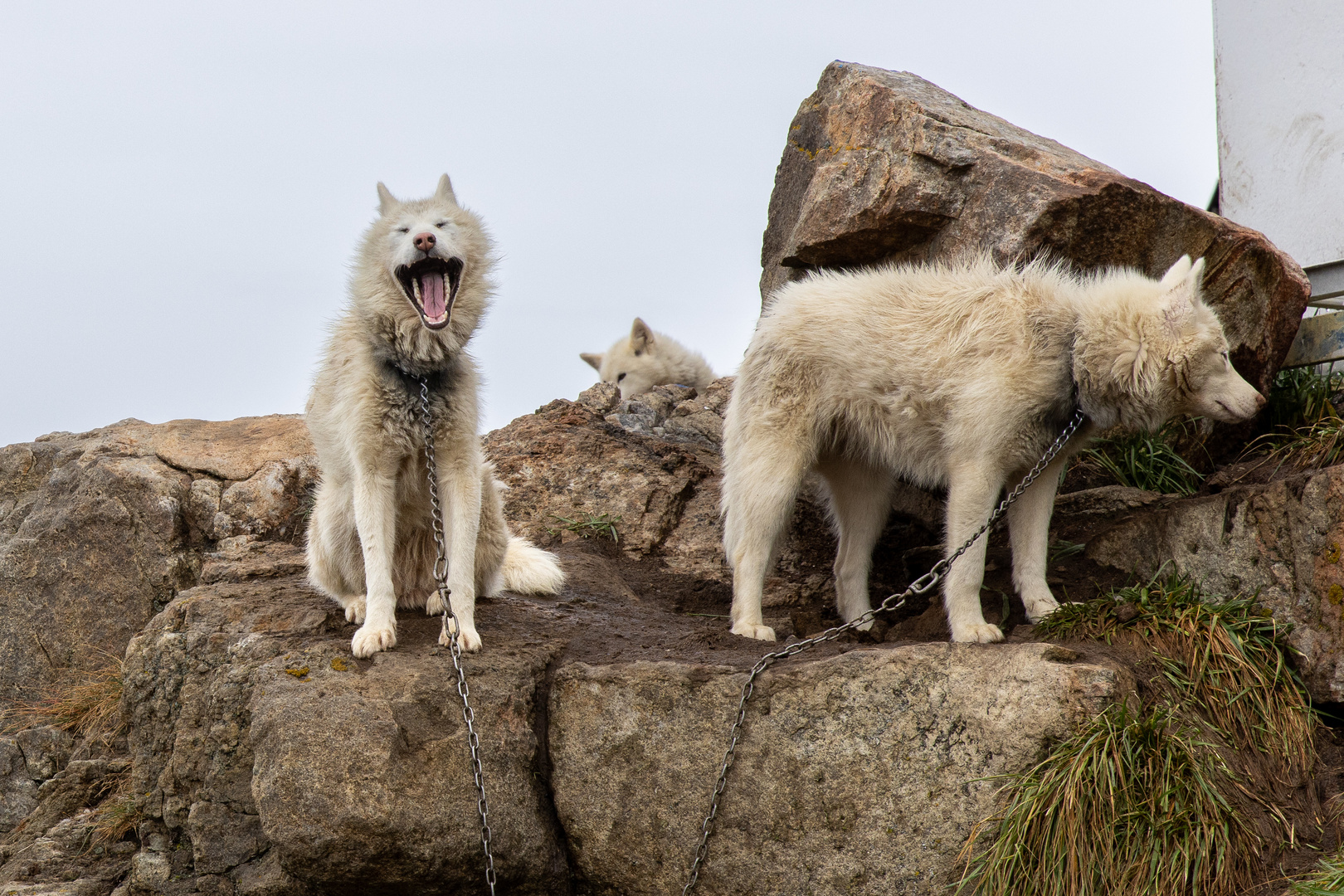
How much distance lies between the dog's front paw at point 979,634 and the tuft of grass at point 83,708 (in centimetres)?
415

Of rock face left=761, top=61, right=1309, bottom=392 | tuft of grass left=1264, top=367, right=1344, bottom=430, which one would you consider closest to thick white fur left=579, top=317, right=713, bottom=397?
rock face left=761, top=61, right=1309, bottom=392

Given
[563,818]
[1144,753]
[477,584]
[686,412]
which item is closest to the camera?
[1144,753]

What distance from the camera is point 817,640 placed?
4293 millimetres

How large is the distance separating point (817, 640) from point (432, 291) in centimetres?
209

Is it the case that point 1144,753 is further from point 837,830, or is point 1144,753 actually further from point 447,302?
point 447,302

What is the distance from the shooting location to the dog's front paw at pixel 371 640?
167 inches

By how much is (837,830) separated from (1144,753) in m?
1.06

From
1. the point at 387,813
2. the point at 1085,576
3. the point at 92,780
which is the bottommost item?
the point at 92,780

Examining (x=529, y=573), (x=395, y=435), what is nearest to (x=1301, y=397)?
(x=529, y=573)

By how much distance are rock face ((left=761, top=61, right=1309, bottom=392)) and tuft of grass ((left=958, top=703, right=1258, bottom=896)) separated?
2.84m

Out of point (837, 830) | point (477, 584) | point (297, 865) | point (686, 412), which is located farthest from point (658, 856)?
point (686, 412)

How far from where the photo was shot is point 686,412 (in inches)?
330

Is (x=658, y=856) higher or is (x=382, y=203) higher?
(x=382, y=203)

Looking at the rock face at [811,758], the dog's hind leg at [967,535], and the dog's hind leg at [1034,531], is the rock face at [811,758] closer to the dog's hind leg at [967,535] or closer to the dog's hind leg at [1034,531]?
the dog's hind leg at [967,535]
